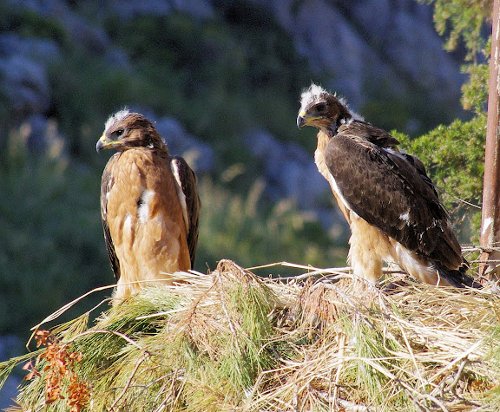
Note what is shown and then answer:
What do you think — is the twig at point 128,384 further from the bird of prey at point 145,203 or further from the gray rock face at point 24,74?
the gray rock face at point 24,74

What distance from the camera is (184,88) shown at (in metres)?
19.1

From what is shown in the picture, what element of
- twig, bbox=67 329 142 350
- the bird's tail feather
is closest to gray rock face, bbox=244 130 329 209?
the bird's tail feather

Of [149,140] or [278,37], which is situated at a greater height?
[278,37]

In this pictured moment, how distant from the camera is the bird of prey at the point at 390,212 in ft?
19.7

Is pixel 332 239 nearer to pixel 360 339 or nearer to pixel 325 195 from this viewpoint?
pixel 325 195

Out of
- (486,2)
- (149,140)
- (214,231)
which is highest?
(486,2)

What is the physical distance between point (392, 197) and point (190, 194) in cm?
133

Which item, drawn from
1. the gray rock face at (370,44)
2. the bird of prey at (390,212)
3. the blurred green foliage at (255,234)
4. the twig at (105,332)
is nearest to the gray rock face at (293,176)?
the blurred green foliage at (255,234)

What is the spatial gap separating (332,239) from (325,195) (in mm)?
1897

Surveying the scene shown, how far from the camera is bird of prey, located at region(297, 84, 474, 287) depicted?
602cm

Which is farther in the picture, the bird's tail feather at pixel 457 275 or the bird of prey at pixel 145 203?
the bird of prey at pixel 145 203

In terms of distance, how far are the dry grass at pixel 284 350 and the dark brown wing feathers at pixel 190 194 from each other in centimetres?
156

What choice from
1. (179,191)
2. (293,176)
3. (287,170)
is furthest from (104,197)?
(287,170)

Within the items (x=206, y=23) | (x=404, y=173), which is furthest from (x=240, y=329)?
(x=206, y=23)
